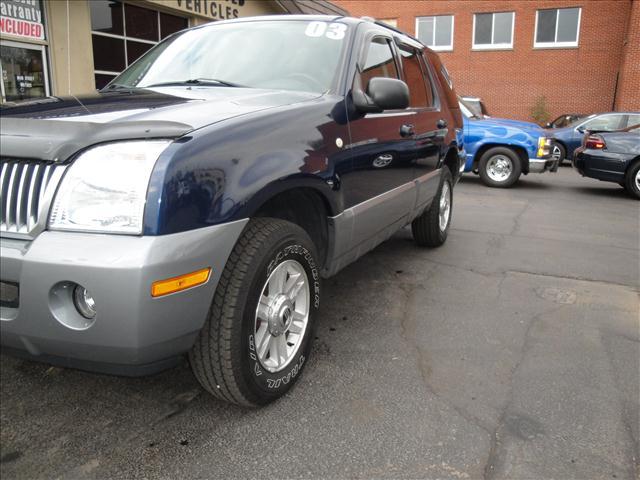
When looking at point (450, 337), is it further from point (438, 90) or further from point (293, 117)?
point (438, 90)

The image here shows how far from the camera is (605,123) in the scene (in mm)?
13227

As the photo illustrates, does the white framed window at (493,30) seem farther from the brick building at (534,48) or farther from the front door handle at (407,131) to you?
the front door handle at (407,131)

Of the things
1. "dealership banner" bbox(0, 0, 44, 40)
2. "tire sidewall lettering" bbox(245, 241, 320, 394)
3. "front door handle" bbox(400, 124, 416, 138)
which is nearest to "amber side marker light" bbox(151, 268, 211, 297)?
"tire sidewall lettering" bbox(245, 241, 320, 394)

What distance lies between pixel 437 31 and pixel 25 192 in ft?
90.1

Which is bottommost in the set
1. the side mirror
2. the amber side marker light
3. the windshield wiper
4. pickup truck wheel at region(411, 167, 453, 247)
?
pickup truck wheel at region(411, 167, 453, 247)

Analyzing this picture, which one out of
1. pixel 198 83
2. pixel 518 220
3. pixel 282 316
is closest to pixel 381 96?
pixel 198 83

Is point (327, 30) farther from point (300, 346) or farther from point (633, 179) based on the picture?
point (633, 179)

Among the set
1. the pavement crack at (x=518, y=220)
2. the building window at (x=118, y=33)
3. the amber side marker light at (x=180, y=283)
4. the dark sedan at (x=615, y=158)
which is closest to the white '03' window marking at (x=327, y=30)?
the amber side marker light at (x=180, y=283)

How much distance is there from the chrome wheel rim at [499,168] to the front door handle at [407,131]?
7.12 metres

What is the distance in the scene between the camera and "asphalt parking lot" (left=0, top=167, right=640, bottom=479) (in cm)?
220

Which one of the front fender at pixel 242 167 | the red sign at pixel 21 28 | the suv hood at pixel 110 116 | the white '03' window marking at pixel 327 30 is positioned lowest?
the front fender at pixel 242 167

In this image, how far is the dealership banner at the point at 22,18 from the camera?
25.5 feet

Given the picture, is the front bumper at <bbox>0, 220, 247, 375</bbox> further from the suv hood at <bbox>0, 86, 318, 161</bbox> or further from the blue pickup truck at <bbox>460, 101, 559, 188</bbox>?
the blue pickup truck at <bbox>460, 101, 559, 188</bbox>

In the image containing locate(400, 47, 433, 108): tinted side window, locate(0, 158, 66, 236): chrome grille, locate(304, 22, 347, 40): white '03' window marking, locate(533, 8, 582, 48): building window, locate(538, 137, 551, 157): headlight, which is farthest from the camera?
locate(533, 8, 582, 48): building window
